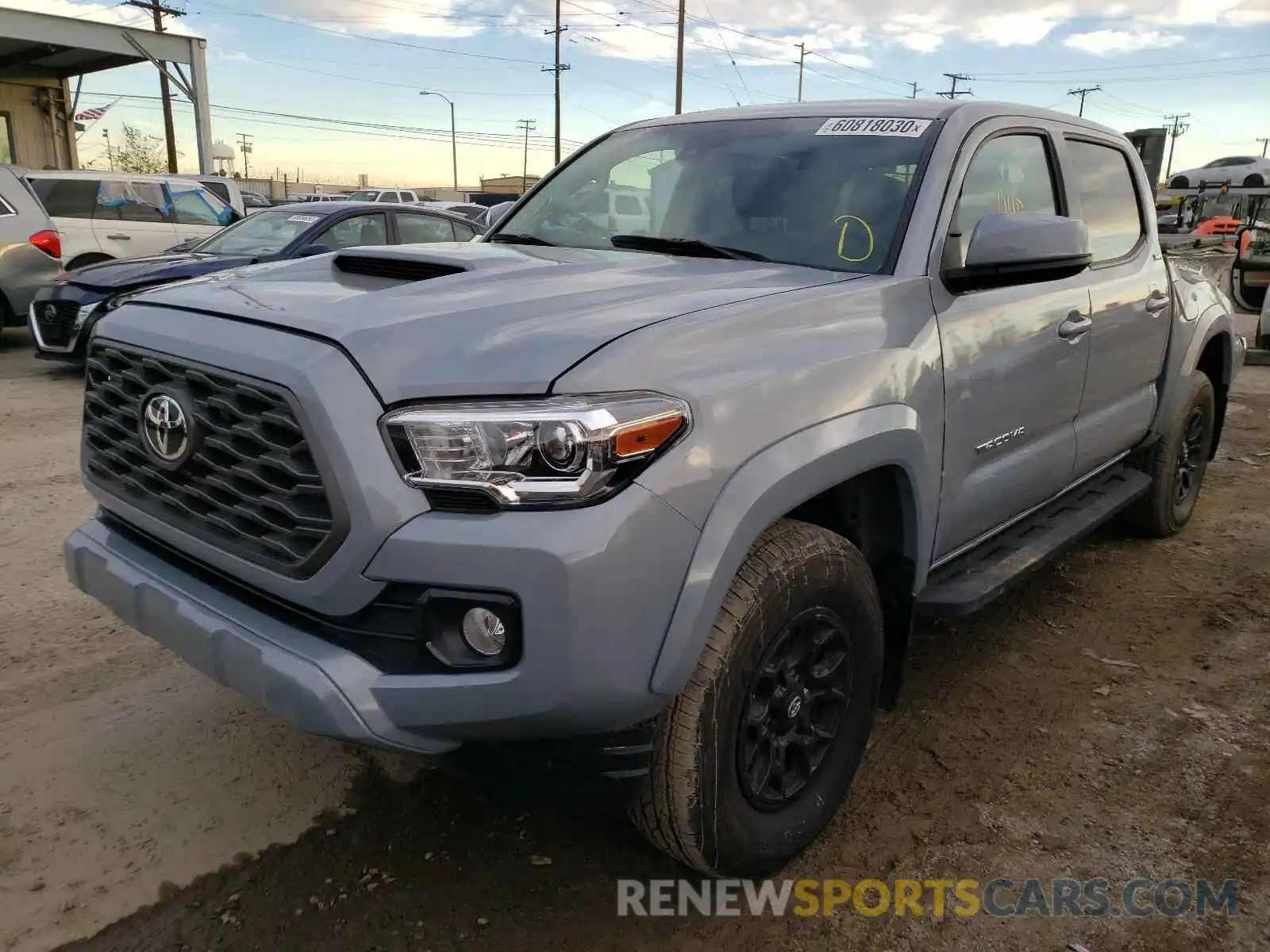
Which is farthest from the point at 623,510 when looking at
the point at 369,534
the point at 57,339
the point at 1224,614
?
the point at 57,339

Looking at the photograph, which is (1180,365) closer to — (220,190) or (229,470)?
(229,470)

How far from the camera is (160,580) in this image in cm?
217

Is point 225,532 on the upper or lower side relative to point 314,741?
upper

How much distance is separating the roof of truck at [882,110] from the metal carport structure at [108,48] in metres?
17.8

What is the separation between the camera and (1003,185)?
3.16 m

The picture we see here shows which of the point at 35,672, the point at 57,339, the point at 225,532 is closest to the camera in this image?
the point at 225,532

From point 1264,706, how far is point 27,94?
26.3m

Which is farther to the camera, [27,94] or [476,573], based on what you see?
[27,94]

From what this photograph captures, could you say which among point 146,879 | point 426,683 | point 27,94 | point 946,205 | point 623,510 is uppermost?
point 27,94

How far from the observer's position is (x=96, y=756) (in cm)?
279

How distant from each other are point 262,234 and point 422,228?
4.59 ft

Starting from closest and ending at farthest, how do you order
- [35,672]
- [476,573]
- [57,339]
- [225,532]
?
[476,573], [225,532], [35,672], [57,339]

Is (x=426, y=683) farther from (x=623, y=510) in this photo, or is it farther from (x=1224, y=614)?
(x=1224, y=614)

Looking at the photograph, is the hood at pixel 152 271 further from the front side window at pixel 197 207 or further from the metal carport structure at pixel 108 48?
the metal carport structure at pixel 108 48
